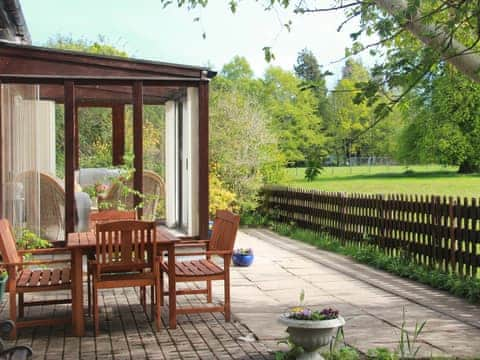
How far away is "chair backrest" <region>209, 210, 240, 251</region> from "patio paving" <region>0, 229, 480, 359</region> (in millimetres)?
684

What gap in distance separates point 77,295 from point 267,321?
1.72 metres

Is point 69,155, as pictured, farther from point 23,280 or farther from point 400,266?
point 400,266

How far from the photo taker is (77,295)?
5875 millimetres

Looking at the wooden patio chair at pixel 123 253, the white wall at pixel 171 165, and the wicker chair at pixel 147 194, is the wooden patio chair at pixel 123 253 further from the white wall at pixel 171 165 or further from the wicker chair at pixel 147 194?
the white wall at pixel 171 165

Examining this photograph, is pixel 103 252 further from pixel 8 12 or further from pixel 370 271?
pixel 370 271

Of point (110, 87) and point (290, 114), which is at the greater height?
point (290, 114)

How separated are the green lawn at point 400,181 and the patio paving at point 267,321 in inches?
647

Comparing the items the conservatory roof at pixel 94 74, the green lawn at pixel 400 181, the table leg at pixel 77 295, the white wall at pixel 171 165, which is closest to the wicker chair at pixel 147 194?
the white wall at pixel 171 165

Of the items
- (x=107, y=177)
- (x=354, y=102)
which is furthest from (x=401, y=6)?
(x=107, y=177)

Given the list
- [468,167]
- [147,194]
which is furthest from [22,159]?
[468,167]

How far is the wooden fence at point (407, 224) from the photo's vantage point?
324 inches

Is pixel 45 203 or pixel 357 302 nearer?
pixel 357 302

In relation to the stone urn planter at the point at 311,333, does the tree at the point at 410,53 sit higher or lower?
higher

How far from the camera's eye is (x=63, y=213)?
870 cm
